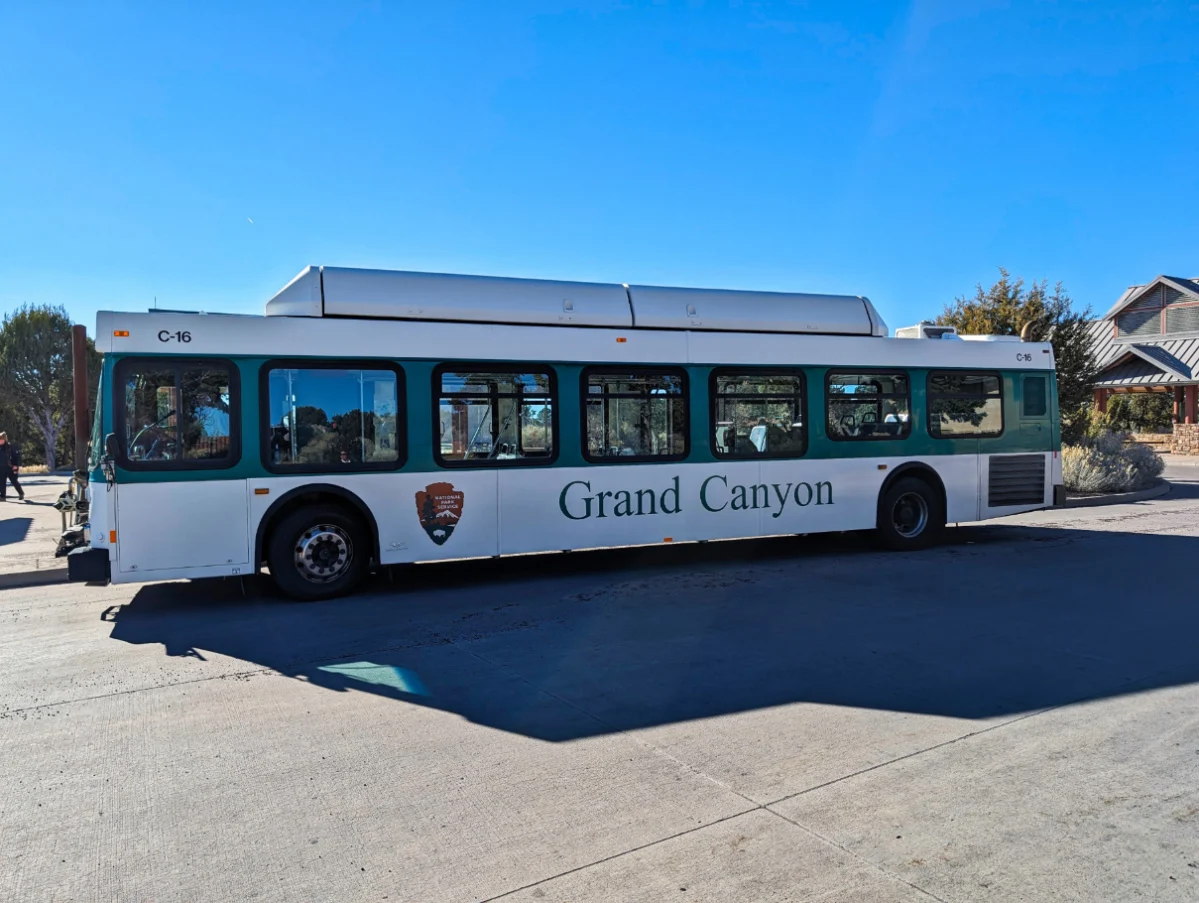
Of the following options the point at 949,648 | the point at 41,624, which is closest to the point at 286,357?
the point at 41,624

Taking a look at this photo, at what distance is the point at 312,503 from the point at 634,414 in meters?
3.70

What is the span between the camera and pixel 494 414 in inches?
376

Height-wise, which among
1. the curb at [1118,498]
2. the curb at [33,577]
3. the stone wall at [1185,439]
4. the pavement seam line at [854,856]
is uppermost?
the stone wall at [1185,439]

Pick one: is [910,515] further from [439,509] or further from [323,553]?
[323,553]

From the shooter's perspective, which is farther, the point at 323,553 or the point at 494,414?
the point at 494,414

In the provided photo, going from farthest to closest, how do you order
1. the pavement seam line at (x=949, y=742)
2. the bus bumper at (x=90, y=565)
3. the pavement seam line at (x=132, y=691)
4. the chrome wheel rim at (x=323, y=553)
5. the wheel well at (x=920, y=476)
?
1. the wheel well at (x=920, y=476)
2. the chrome wheel rim at (x=323, y=553)
3. the bus bumper at (x=90, y=565)
4. the pavement seam line at (x=132, y=691)
5. the pavement seam line at (x=949, y=742)

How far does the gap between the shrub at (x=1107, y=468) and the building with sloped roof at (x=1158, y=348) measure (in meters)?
13.7

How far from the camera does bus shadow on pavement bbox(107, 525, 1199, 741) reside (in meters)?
5.55

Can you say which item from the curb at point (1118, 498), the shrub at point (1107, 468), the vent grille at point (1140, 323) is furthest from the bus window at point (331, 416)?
the vent grille at point (1140, 323)

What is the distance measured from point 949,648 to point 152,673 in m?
5.81

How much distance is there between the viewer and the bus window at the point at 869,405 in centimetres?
1142

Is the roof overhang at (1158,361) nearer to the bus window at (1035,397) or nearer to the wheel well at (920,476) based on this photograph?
the bus window at (1035,397)

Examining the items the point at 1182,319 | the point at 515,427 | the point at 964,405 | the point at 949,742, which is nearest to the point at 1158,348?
the point at 1182,319

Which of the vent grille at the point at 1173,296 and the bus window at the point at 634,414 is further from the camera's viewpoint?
the vent grille at the point at 1173,296
